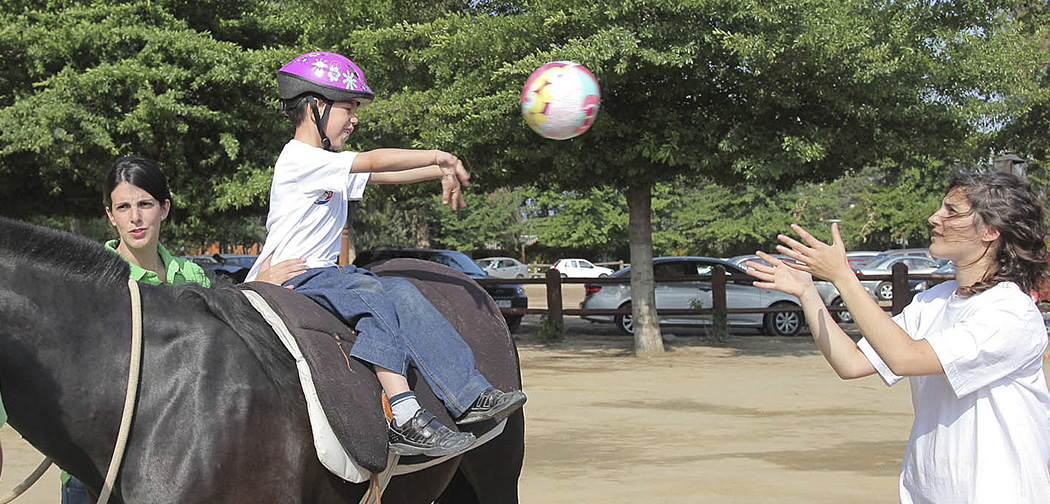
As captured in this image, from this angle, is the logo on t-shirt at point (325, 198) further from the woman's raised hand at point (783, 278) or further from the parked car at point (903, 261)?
the parked car at point (903, 261)

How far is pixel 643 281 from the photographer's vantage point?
48.1 ft

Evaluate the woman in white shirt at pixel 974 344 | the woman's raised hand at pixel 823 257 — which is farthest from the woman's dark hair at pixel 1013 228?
the woman's raised hand at pixel 823 257

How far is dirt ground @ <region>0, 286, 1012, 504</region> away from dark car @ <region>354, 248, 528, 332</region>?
4042 mm

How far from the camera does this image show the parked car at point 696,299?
18.2 m

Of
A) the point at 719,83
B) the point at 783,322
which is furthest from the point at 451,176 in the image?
the point at 783,322

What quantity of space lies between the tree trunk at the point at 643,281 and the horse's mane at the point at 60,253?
477 inches

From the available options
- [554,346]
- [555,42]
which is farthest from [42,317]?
[554,346]

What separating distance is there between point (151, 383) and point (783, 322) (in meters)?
16.7

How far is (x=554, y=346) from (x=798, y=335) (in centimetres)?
509

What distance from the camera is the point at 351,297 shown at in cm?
329

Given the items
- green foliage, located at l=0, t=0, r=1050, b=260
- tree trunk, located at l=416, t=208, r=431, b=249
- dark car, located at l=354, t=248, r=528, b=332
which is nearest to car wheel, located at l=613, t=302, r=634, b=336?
dark car, located at l=354, t=248, r=528, b=332

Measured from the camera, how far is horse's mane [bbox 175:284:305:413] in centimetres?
286

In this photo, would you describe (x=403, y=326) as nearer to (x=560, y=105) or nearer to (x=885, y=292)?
(x=560, y=105)

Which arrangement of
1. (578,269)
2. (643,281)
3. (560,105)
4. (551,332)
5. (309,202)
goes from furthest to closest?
(578,269) < (551,332) < (643,281) < (560,105) < (309,202)
